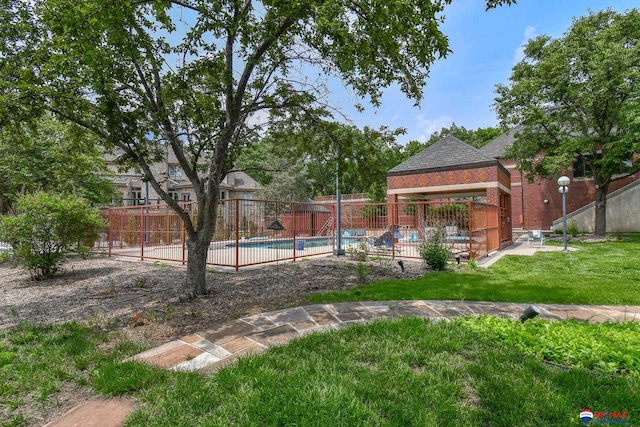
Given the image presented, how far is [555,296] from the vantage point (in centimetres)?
532

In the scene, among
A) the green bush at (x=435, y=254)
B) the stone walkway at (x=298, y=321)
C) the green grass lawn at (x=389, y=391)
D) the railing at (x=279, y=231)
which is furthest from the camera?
the railing at (x=279, y=231)

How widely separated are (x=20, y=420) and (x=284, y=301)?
3372mm

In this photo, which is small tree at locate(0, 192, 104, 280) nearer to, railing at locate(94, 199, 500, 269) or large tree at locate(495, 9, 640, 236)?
railing at locate(94, 199, 500, 269)

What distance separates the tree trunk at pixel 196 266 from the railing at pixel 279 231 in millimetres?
2484

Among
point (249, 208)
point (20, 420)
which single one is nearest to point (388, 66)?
point (249, 208)

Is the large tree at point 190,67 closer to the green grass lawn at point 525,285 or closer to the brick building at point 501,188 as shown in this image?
the green grass lawn at point 525,285

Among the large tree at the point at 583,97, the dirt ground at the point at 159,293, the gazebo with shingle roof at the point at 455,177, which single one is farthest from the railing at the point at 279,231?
the large tree at the point at 583,97

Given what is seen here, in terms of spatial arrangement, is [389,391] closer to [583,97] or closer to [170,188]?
[583,97]

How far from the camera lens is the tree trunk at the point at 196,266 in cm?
528

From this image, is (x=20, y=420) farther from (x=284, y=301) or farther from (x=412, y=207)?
(x=412, y=207)

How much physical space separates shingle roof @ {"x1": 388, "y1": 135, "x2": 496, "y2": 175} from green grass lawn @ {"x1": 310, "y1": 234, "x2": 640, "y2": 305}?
7.71 meters

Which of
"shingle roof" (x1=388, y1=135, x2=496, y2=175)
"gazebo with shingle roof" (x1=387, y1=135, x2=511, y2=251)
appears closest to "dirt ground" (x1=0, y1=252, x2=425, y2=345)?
"gazebo with shingle roof" (x1=387, y1=135, x2=511, y2=251)

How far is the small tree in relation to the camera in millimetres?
7180

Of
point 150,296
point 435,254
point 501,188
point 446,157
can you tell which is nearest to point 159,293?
point 150,296
